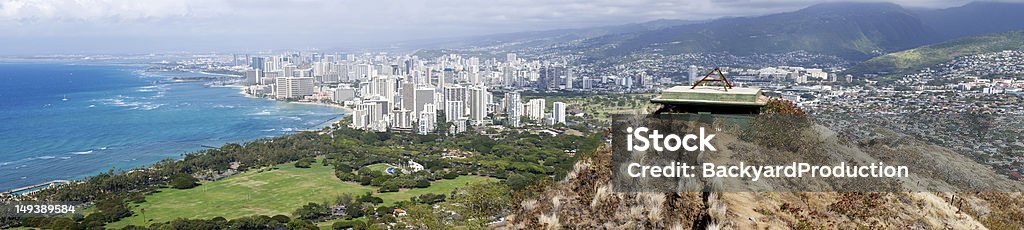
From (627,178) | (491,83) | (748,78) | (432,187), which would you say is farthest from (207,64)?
(627,178)

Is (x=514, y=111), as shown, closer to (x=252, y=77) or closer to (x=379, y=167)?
(x=379, y=167)

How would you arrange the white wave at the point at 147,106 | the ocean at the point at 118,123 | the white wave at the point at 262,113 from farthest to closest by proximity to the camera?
1. the white wave at the point at 147,106
2. the white wave at the point at 262,113
3. the ocean at the point at 118,123

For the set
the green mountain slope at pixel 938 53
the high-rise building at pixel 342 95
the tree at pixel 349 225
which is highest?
the green mountain slope at pixel 938 53

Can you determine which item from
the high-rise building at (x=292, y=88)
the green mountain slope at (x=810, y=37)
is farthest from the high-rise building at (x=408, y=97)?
the green mountain slope at (x=810, y=37)

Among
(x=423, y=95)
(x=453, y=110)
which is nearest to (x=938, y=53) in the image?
(x=453, y=110)

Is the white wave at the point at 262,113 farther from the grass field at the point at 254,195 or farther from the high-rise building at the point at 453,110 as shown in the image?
the grass field at the point at 254,195

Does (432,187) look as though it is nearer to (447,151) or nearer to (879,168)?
(447,151)

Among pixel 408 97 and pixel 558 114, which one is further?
pixel 408 97
